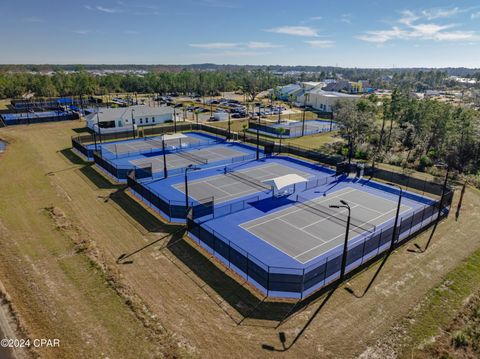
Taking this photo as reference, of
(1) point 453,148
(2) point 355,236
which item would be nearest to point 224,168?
(2) point 355,236

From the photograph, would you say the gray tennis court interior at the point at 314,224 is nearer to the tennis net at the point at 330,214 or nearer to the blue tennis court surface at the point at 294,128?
the tennis net at the point at 330,214

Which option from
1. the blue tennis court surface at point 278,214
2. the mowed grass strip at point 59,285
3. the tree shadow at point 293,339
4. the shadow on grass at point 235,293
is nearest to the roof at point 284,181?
the blue tennis court surface at point 278,214

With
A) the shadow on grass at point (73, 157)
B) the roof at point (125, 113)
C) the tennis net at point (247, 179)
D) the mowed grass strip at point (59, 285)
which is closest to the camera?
the mowed grass strip at point (59, 285)

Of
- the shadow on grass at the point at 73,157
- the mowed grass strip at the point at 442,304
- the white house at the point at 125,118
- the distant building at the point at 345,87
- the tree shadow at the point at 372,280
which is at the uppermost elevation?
the distant building at the point at 345,87

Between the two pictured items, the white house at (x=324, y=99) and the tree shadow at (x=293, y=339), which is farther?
the white house at (x=324, y=99)

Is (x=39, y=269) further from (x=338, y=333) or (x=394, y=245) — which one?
(x=394, y=245)

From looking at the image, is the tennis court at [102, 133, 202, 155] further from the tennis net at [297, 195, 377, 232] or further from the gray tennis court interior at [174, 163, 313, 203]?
the tennis net at [297, 195, 377, 232]
